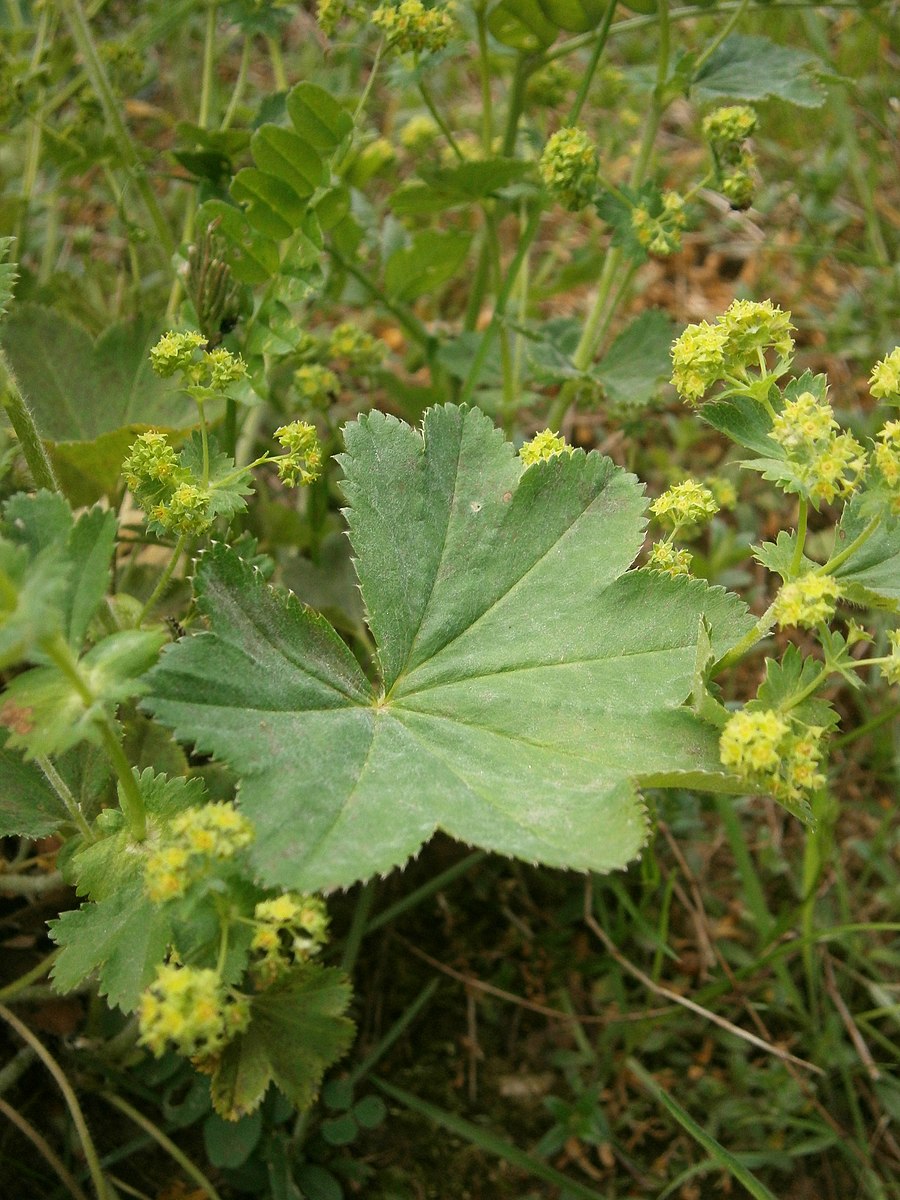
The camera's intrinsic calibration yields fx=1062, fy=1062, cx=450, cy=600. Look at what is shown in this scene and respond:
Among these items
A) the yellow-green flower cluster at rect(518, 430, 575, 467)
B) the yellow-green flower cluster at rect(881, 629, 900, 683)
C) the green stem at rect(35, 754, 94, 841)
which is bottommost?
the green stem at rect(35, 754, 94, 841)

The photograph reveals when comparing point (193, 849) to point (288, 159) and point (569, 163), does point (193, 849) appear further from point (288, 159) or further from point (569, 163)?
point (569, 163)

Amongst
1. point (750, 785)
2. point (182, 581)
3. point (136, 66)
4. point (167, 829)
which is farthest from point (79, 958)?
point (136, 66)

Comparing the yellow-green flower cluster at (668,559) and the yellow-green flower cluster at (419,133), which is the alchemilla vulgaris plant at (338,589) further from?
the yellow-green flower cluster at (419,133)

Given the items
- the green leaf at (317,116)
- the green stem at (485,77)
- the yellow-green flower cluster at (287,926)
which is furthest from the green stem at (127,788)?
the green stem at (485,77)

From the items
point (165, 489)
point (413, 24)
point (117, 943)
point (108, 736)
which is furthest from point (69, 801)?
point (413, 24)

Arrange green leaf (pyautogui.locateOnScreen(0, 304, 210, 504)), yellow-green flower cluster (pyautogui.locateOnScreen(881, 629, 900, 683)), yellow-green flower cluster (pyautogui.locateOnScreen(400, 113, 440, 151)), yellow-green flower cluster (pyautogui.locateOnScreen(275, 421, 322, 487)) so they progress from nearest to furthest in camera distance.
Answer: yellow-green flower cluster (pyautogui.locateOnScreen(881, 629, 900, 683)) < yellow-green flower cluster (pyautogui.locateOnScreen(275, 421, 322, 487)) < green leaf (pyautogui.locateOnScreen(0, 304, 210, 504)) < yellow-green flower cluster (pyautogui.locateOnScreen(400, 113, 440, 151))

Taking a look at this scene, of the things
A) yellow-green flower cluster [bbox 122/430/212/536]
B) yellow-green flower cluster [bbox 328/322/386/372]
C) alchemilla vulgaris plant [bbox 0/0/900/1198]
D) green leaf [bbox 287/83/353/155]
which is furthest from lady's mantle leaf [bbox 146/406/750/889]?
yellow-green flower cluster [bbox 328/322/386/372]

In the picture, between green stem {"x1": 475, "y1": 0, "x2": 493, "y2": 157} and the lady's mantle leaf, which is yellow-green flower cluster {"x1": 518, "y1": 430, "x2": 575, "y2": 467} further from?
green stem {"x1": 475, "y1": 0, "x2": 493, "y2": 157}

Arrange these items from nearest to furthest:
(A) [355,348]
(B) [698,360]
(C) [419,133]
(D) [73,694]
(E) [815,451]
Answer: (D) [73,694] → (E) [815,451] → (B) [698,360] → (A) [355,348] → (C) [419,133]
